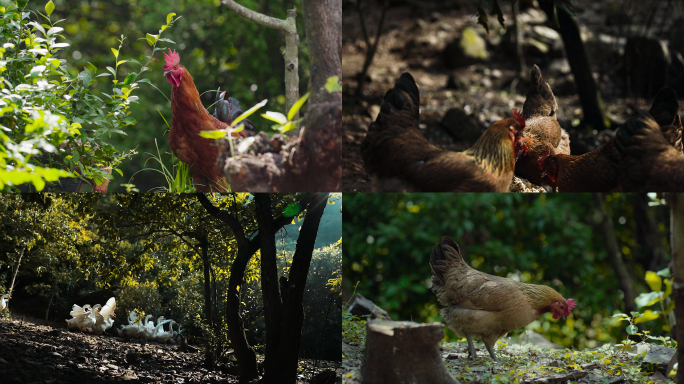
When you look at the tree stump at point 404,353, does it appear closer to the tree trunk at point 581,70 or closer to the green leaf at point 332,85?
the green leaf at point 332,85

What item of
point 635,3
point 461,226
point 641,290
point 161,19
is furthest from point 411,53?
point 161,19

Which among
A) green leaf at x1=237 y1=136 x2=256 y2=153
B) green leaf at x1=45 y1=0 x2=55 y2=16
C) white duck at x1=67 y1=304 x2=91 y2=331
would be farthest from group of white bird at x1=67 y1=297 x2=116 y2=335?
green leaf at x1=45 y1=0 x2=55 y2=16

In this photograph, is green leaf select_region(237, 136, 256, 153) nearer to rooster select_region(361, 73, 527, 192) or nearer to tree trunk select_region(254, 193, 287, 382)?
tree trunk select_region(254, 193, 287, 382)

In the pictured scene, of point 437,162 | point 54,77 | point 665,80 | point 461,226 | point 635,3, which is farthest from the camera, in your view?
point 635,3

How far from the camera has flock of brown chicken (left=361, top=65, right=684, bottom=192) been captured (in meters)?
2.43

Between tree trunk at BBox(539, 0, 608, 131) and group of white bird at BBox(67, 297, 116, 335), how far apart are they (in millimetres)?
3714

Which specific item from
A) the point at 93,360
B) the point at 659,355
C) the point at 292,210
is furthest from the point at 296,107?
the point at 659,355

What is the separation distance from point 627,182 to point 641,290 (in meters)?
4.57

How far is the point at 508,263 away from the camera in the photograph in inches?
213

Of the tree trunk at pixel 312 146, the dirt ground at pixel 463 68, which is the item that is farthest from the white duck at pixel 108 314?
the dirt ground at pixel 463 68

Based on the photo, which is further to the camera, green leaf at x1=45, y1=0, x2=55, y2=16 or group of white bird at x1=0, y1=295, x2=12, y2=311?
A: group of white bird at x1=0, y1=295, x2=12, y2=311

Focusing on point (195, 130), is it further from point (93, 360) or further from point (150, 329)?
point (93, 360)

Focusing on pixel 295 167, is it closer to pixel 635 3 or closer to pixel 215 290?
pixel 215 290

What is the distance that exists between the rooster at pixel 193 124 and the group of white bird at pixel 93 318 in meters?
0.94
